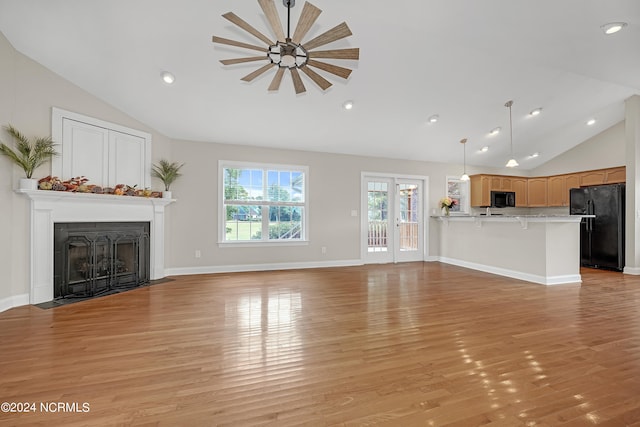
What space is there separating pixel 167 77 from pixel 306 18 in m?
2.48

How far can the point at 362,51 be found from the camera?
367 cm

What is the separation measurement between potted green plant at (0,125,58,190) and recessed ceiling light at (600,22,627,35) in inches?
251

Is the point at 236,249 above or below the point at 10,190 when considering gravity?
below

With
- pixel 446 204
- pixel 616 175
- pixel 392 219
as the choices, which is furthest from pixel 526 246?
pixel 616 175

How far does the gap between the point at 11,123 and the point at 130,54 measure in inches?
61.7

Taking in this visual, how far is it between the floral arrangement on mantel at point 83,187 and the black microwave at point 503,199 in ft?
24.7

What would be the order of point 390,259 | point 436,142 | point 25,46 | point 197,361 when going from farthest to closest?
point 390,259 < point 436,142 < point 25,46 < point 197,361

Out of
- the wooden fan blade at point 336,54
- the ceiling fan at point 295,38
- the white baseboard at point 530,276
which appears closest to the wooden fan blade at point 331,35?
the ceiling fan at point 295,38

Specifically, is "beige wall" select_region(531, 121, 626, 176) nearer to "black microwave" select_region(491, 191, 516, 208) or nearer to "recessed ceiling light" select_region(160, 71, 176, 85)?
"black microwave" select_region(491, 191, 516, 208)

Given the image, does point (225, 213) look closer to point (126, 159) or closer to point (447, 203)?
point (126, 159)

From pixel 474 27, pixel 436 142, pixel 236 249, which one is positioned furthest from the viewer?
pixel 436 142

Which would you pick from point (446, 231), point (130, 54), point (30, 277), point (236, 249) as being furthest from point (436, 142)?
point (30, 277)

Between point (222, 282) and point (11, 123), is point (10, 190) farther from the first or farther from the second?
point (222, 282)

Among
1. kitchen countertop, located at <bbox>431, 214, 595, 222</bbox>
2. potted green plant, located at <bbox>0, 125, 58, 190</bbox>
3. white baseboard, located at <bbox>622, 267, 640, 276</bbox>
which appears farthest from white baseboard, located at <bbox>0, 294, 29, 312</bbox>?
white baseboard, located at <bbox>622, 267, 640, 276</bbox>
